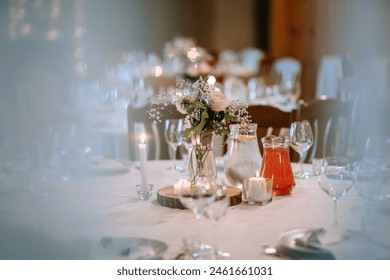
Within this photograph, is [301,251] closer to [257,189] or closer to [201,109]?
[257,189]

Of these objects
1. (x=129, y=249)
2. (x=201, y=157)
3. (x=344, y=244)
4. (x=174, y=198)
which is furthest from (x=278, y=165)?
(x=129, y=249)

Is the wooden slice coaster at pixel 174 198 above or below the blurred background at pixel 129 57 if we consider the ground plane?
below

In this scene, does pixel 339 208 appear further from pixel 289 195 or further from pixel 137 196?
pixel 137 196

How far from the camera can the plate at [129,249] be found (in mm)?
1030

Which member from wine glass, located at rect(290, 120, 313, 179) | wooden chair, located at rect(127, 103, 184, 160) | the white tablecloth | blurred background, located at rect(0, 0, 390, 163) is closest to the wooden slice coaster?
the white tablecloth

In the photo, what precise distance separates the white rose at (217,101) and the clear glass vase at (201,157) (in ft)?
0.30

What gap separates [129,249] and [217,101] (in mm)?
497

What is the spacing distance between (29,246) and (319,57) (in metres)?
4.98

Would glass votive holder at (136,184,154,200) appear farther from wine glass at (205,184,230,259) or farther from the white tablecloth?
wine glass at (205,184,230,259)

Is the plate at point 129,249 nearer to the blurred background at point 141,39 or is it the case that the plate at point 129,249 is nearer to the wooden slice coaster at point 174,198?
the wooden slice coaster at point 174,198

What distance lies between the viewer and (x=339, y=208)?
134cm

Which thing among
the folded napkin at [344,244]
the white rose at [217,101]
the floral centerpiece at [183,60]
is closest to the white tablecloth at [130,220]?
the folded napkin at [344,244]

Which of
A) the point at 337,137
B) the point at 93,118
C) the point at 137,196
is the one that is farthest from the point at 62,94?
the point at 137,196

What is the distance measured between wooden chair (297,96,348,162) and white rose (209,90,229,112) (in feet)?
3.37
